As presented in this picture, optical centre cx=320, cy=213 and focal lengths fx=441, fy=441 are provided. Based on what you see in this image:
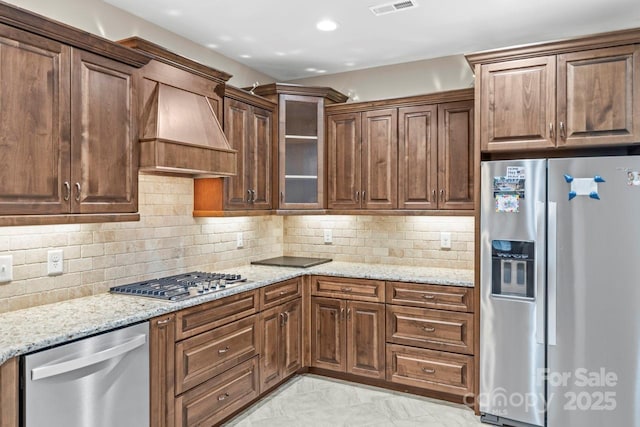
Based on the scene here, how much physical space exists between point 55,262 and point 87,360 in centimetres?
81

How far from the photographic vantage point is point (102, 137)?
7.72 feet

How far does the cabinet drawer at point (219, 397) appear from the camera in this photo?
8.36 ft

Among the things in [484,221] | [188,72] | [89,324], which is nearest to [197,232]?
[188,72]

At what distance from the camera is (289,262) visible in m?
4.06

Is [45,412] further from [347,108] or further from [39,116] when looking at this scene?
[347,108]

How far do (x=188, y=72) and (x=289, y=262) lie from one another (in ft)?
6.19

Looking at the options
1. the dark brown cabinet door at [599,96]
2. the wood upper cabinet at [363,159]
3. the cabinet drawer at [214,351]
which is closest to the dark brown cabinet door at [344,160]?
the wood upper cabinet at [363,159]

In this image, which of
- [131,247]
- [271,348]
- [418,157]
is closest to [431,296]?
[418,157]

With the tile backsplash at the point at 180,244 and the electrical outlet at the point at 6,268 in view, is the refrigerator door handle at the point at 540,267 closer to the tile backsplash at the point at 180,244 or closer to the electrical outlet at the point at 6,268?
the tile backsplash at the point at 180,244

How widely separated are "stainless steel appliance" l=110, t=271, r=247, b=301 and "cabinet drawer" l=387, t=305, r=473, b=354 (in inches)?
47.8

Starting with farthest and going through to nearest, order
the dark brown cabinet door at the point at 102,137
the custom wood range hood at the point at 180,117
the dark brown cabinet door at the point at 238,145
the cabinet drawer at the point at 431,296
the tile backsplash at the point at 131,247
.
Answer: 1. the dark brown cabinet door at the point at 238,145
2. the cabinet drawer at the point at 431,296
3. the custom wood range hood at the point at 180,117
4. the tile backsplash at the point at 131,247
5. the dark brown cabinet door at the point at 102,137

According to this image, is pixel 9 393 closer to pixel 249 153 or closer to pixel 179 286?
pixel 179 286

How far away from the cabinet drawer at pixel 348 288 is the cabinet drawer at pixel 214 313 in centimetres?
71

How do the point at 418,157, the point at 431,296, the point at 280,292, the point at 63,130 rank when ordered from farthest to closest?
the point at 418,157 < the point at 280,292 < the point at 431,296 < the point at 63,130
